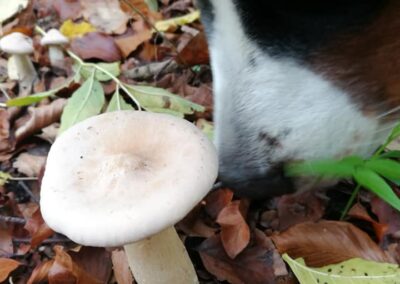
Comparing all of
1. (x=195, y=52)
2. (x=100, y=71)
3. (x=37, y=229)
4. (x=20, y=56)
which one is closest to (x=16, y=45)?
(x=20, y=56)

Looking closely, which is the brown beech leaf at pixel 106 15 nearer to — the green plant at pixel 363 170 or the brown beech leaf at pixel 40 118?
the brown beech leaf at pixel 40 118

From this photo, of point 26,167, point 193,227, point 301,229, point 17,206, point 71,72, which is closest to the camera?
point 301,229

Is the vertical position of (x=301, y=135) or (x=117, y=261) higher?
(x=301, y=135)

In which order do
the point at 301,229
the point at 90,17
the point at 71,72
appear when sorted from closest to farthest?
the point at 301,229
the point at 71,72
the point at 90,17

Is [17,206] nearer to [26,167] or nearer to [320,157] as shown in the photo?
[26,167]

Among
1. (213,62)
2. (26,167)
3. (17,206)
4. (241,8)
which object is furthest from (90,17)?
(241,8)

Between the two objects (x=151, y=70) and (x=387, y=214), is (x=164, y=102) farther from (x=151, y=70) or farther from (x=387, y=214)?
(x=387, y=214)

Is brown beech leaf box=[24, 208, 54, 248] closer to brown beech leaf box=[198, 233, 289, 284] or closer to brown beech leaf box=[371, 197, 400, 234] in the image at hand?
brown beech leaf box=[198, 233, 289, 284]
